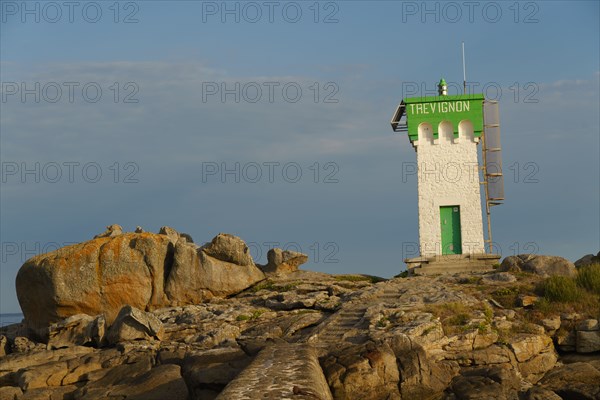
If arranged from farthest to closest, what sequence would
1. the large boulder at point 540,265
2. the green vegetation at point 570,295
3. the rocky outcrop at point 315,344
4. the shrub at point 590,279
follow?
the large boulder at point 540,265, the shrub at point 590,279, the green vegetation at point 570,295, the rocky outcrop at point 315,344

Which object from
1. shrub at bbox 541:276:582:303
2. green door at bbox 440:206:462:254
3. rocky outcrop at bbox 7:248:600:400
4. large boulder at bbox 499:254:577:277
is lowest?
rocky outcrop at bbox 7:248:600:400

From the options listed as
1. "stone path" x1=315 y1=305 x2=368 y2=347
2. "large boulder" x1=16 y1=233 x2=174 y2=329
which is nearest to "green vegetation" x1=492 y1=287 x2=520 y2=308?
"stone path" x1=315 y1=305 x2=368 y2=347

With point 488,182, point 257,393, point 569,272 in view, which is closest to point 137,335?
point 257,393

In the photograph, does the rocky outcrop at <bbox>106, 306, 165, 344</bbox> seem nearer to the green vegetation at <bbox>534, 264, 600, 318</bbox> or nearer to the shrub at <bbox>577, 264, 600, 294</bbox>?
the green vegetation at <bbox>534, 264, 600, 318</bbox>

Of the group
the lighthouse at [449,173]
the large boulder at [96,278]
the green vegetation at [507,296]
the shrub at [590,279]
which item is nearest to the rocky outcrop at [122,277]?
the large boulder at [96,278]

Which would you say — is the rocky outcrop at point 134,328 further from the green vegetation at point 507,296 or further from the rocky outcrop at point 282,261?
the green vegetation at point 507,296

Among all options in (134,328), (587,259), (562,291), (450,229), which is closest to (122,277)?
(134,328)

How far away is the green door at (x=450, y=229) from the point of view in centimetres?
3684

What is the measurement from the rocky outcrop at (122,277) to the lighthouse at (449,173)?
391 inches

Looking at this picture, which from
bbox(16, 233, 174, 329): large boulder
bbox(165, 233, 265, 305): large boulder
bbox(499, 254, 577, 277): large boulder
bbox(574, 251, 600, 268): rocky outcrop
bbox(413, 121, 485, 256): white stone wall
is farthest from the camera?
bbox(413, 121, 485, 256): white stone wall

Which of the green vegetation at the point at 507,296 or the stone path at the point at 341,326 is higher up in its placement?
the green vegetation at the point at 507,296

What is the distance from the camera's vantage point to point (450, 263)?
35.2m

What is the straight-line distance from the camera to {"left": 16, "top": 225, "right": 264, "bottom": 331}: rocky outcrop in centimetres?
3130

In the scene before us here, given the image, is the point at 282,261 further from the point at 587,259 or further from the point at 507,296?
the point at 587,259
